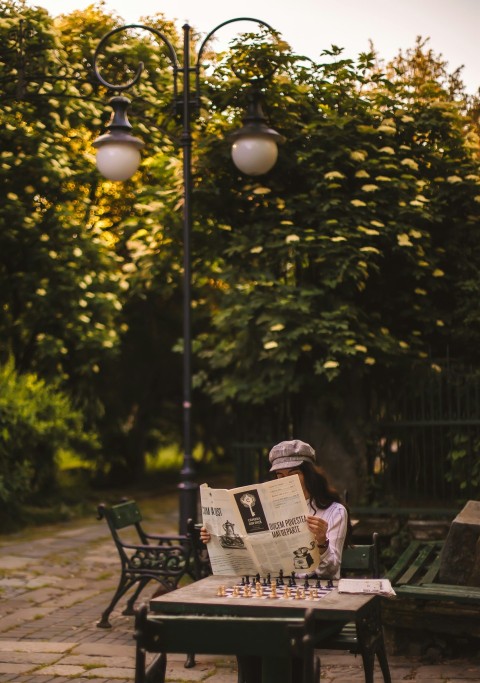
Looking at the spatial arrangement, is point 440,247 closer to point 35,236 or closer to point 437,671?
point 437,671

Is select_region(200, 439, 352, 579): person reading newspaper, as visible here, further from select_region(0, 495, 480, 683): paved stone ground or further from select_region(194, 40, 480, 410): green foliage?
select_region(194, 40, 480, 410): green foliage

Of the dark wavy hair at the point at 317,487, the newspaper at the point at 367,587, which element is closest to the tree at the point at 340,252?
the dark wavy hair at the point at 317,487

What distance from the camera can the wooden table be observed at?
4.07m

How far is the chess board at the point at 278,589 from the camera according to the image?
4.76m

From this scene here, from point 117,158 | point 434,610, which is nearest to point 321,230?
point 117,158

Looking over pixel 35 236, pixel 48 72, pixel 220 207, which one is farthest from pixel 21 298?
pixel 220 207

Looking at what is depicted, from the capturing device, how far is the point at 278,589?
4.93 m

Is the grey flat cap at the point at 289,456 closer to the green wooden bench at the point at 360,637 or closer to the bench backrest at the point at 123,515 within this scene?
the green wooden bench at the point at 360,637

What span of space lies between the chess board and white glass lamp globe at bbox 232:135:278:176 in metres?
5.66

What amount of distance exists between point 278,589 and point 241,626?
2.76ft

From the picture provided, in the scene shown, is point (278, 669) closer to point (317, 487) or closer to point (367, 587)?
point (367, 587)

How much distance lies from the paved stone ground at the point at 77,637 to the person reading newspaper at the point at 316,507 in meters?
1.78

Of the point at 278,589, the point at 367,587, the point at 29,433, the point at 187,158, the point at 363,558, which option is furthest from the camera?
the point at 29,433

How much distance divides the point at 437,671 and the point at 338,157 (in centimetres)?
637
